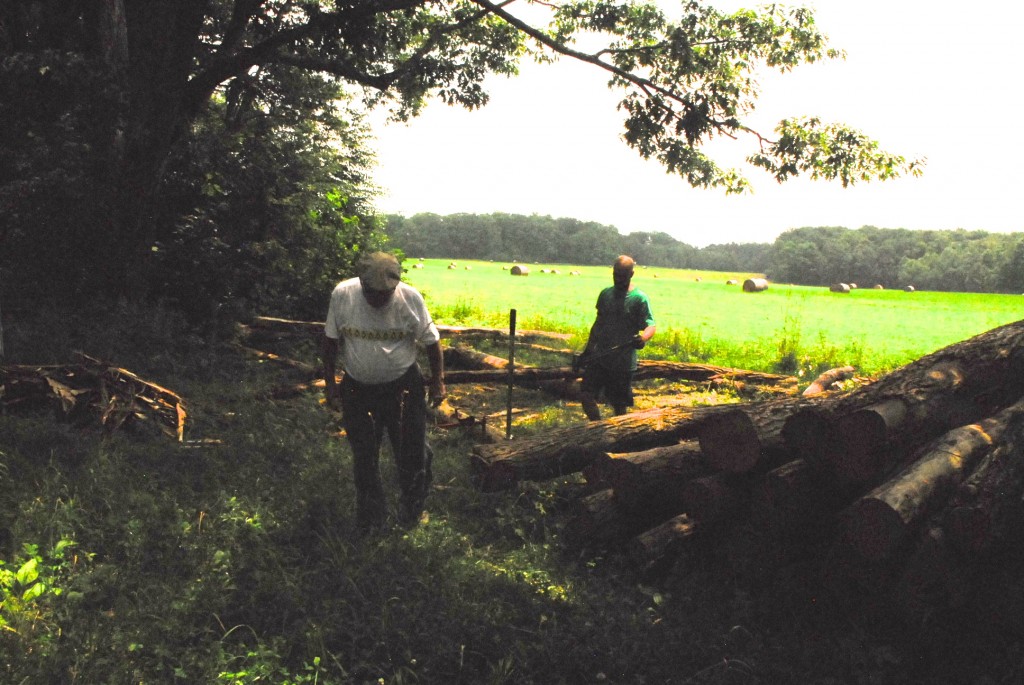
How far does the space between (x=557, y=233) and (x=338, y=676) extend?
40.1 meters

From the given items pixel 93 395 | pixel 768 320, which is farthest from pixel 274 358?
pixel 768 320

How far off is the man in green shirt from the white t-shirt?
3.24 meters

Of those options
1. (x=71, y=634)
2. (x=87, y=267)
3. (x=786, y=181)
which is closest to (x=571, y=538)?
(x=71, y=634)

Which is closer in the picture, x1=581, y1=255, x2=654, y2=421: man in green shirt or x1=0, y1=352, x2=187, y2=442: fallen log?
x1=0, y1=352, x2=187, y2=442: fallen log

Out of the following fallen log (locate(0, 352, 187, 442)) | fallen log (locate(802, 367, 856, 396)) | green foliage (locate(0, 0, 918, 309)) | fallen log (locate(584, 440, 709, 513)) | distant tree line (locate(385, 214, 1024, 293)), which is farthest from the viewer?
distant tree line (locate(385, 214, 1024, 293))

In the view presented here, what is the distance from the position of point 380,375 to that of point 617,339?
11.9 ft

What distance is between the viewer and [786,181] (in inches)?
523

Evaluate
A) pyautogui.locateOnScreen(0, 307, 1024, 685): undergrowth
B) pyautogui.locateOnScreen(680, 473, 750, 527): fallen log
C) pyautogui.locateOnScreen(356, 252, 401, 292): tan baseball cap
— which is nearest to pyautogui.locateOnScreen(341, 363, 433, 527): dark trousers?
pyautogui.locateOnScreen(0, 307, 1024, 685): undergrowth

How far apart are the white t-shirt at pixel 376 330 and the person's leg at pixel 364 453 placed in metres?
0.18

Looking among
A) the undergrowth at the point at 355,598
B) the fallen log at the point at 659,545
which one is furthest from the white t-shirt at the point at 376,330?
the fallen log at the point at 659,545

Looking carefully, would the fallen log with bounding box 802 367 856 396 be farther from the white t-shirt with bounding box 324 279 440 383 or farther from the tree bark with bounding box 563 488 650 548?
the white t-shirt with bounding box 324 279 440 383

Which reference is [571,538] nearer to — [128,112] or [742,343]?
[128,112]

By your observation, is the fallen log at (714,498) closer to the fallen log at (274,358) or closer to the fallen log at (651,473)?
the fallen log at (651,473)

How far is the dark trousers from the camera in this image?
5344 mm
